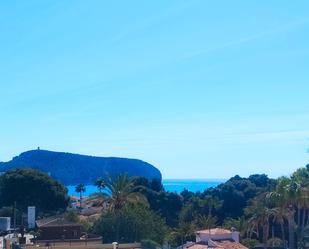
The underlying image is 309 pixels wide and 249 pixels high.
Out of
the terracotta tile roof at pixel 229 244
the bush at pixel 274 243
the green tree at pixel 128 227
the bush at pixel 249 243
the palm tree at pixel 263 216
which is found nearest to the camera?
the terracotta tile roof at pixel 229 244

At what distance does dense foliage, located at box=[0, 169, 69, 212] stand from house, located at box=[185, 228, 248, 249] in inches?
1359

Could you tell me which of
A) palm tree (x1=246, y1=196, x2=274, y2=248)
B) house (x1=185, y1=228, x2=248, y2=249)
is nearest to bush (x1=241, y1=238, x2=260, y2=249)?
palm tree (x1=246, y1=196, x2=274, y2=248)

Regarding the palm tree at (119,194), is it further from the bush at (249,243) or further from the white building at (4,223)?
the white building at (4,223)

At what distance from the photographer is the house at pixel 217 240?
176 ft

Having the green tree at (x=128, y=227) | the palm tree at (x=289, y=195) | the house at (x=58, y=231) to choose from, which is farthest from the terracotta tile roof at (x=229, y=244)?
the house at (x=58, y=231)

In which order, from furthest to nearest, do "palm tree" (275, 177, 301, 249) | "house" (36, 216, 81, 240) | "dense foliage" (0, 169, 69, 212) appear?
"dense foliage" (0, 169, 69, 212), "palm tree" (275, 177, 301, 249), "house" (36, 216, 81, 240)

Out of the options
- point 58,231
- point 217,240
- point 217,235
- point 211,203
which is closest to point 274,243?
point 217,235

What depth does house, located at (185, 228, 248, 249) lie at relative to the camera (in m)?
53.7

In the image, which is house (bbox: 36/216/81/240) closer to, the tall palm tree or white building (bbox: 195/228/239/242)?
white building (bbox: 195/228/239/242)

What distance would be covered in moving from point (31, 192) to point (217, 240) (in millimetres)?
38342

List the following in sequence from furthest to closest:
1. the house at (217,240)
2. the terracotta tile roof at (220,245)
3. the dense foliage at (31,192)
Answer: the dense foliage at (31,192) < the house at (217,240) < the terracotta tile roof at (220,245)

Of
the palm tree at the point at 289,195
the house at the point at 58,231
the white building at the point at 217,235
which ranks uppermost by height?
the palm tree at the point at 289,195

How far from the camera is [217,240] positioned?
5656 cm

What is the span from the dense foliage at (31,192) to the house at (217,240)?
34526mm
